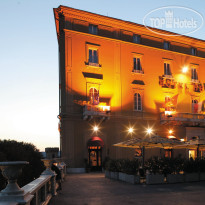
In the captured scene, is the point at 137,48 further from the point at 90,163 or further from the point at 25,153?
the point at 25,153

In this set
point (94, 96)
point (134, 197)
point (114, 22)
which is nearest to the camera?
point (134, 197)

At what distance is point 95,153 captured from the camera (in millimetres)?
29000

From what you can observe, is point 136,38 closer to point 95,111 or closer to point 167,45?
point 167,45

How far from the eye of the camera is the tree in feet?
57.0

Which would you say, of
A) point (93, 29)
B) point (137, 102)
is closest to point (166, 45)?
point (137, 102)

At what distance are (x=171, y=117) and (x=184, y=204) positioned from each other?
856 inches

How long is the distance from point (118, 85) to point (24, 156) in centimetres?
1530

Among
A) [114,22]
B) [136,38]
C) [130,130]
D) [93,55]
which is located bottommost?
[130,130]

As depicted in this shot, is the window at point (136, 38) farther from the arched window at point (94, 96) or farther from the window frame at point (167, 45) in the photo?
the arched window at point (94, 96)

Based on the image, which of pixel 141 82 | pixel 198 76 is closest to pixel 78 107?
pixel 141 82

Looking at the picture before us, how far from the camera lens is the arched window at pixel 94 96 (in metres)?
28.8

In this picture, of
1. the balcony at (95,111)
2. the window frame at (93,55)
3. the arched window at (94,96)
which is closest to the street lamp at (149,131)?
the balcony at (95,111)

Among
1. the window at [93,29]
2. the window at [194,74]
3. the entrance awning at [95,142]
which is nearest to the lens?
the entrance awning at [95,142]

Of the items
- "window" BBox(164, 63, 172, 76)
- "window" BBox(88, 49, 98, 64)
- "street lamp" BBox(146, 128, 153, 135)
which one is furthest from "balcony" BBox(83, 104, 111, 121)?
"window" BBox(164, 63, 172, 76)
